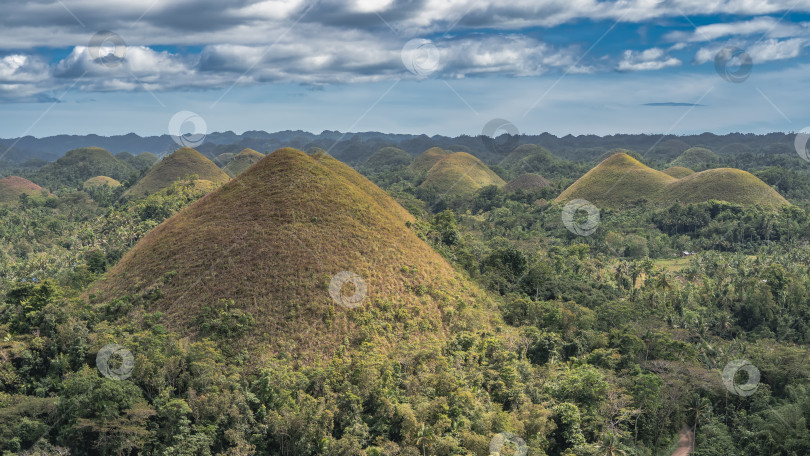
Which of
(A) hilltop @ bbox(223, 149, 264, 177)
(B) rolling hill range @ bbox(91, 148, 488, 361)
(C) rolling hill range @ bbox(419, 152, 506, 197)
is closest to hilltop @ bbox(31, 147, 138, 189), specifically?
(A) hilltop @ bbox(223, 149, 264, 177)

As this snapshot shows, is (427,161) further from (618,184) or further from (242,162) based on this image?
(618,184)

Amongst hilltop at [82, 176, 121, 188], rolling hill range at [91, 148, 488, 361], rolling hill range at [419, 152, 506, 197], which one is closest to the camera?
rolling hill range at [91, 148, 488, 361]

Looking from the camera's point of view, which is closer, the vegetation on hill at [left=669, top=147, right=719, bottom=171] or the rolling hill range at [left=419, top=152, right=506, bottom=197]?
the rolling hill range at [left=419, top=152, right=506, bottom=197]

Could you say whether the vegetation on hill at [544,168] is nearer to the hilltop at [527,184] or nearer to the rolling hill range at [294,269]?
the hilltop at [527,184]

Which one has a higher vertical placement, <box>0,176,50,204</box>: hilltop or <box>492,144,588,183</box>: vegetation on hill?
<box>492,144,588,183</box>: vegetation on hill

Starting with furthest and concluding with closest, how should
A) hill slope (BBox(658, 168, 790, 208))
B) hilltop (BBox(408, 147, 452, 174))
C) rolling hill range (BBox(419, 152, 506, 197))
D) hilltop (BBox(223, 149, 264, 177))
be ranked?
hilltop (BBox(408, 147, 452, 174))
hilltop (BBox(223, 149, 264, 177))
rolling hill range (BBox(419, 152, 506, 197))
hill slope (BBox(658, 168, 790, 208))

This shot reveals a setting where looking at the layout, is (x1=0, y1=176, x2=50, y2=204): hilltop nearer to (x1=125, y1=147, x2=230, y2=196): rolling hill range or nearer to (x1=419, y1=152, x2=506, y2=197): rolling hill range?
(x1=125, y1=147, x2=230, y2=196): rolling hill range

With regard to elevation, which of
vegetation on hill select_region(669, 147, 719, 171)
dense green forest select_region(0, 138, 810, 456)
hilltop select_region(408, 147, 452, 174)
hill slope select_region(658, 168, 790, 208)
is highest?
vegetation on hill select_region(669, 147, 719, 171)
